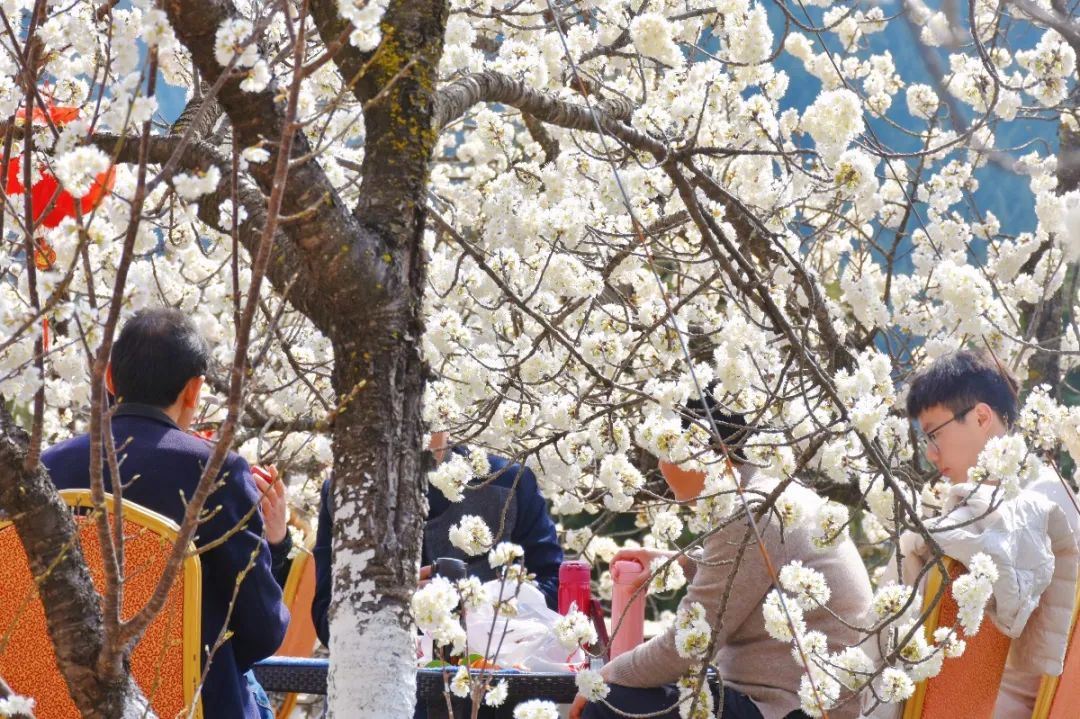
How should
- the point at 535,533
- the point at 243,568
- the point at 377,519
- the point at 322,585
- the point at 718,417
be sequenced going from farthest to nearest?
the point at 535,533 → the point at 322,585 → the point at 718,417 → the point at 243,568 → the point at 377,519

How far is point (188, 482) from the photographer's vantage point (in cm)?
223

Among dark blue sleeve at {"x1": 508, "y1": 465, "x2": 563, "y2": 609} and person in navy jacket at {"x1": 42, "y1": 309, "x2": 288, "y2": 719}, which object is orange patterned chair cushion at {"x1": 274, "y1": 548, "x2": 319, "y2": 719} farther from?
person in navy jacket at {"x1": 42, "y1": 309, "x2": 288, "y2": 719}

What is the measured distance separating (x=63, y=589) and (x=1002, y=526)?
5.39 ft

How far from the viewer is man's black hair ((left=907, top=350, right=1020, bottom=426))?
A: 260cm

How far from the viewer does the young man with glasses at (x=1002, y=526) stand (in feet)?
7.26

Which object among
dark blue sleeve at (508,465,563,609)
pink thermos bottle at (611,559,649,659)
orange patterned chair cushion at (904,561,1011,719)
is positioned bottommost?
orange patterned chair cushion at (904,561,1011,719)

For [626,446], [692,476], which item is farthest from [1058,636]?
[626,446]

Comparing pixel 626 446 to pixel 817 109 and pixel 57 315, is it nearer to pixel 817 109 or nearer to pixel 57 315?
pixel 817 109

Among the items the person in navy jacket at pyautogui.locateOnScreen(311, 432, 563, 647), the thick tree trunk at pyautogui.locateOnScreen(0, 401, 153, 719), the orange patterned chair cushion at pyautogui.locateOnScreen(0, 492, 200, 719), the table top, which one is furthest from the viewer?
the person in navy jacket at pyautogui.locateOnScreen(311, 432, 563, 647)

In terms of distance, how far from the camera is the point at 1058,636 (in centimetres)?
235

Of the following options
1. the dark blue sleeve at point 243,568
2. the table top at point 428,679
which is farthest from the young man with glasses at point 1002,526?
the dark blue sleeve at point 243,568

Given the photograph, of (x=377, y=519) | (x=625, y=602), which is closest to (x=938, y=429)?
(x=625, y=602)

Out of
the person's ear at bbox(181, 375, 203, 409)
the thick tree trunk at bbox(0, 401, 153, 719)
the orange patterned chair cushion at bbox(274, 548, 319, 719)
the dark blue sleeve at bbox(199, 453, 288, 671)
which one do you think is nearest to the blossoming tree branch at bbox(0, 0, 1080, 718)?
the thick tree trunk at bbox(0, 401, 153, 719)

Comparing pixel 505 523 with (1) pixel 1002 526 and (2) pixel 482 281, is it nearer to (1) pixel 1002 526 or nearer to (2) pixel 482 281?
(2) pixel 482 281
